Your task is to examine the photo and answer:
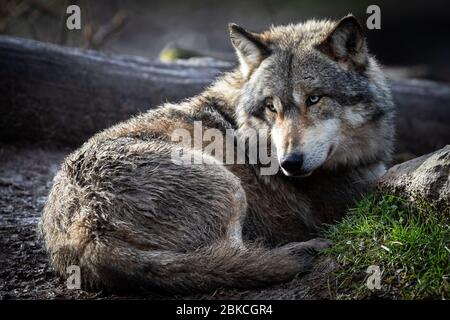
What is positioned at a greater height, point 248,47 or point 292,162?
point 248,47

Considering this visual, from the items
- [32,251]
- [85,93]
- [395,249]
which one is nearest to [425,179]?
[395,249]

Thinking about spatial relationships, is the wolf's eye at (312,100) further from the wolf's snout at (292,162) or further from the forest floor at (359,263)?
the forest floor at (359,263)

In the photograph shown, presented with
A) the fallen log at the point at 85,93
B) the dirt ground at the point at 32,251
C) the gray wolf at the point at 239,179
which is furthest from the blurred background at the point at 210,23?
the gray wolf at the point at 239,179

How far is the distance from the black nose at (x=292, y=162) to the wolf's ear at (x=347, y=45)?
3.32 feet

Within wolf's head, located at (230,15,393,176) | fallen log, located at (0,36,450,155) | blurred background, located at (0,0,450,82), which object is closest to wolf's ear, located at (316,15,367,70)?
wolf's head, located at (230,15,393,176)

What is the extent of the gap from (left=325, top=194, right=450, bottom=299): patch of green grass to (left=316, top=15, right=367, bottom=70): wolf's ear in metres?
1.18

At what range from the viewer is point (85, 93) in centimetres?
805

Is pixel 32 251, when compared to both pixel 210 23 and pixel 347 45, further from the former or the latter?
pixel 210 23

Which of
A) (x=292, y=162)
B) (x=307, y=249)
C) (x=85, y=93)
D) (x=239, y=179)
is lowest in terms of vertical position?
(x=307, y=249)

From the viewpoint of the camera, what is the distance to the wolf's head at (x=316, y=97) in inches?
→ 194

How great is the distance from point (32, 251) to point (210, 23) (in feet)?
40.7

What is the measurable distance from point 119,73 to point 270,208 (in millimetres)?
3620

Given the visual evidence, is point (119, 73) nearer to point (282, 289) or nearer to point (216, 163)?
point (216, 163)

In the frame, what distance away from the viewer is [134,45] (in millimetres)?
15391
